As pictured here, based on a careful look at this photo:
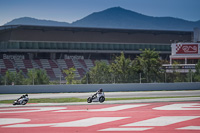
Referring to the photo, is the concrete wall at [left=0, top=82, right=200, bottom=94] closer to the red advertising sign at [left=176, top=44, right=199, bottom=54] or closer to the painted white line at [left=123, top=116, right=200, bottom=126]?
the painted white line at [left=123, top=116, right=200, bottom=126]

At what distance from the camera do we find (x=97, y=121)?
57.7 ft

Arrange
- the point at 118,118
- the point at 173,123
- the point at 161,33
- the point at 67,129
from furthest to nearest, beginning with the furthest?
the point at 161,33
the point at 118,118
the point at 173,123
the point at 67,129

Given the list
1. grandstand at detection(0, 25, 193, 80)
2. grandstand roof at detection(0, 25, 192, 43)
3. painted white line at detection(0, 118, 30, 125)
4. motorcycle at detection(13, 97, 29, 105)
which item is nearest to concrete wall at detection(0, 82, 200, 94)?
motorcycle at detection(13, 97, 29, 105)

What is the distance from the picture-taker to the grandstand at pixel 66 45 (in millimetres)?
69000

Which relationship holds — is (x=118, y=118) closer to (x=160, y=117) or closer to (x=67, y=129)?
(x=160, y=117)

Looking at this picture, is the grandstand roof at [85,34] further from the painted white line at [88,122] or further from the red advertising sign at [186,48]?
the painted white line at [88,122]

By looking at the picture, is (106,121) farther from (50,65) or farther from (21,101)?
(50,65)

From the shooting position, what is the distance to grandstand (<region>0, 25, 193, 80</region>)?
69.0m

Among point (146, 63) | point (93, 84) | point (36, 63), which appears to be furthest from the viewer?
point (36, 63)

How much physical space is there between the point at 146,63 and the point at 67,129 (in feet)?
121

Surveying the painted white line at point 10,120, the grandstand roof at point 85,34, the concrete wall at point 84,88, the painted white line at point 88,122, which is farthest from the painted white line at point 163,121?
the grandstand roof at point 85,34

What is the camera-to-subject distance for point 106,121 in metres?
17.5

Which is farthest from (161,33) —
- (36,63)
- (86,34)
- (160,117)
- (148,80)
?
(160,117)

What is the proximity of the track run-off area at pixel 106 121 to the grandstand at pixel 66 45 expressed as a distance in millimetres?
44408
